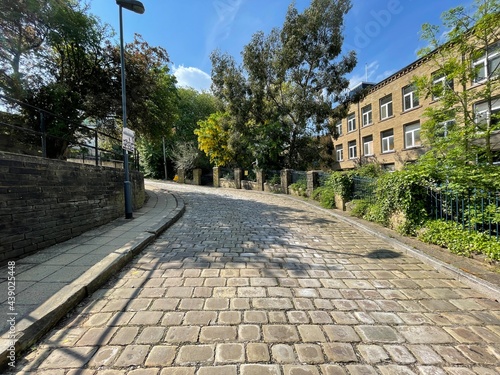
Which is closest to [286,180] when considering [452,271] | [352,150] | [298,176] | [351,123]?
[298,176]

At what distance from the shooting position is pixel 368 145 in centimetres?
2308

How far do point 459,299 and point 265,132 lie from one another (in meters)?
→ 14.6

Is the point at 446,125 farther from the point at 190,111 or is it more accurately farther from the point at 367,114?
the point at 190,111

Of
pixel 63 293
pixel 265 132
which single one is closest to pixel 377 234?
pixel 63 293

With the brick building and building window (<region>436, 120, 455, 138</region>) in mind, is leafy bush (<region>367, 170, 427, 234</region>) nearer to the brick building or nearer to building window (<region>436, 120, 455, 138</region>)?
building window (<region>436, 120, 455, 138</region>)

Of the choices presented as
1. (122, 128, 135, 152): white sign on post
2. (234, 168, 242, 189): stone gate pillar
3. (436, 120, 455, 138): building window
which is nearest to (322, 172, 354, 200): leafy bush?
(436, 120, 455, 138): building window

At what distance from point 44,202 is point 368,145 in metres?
24.3

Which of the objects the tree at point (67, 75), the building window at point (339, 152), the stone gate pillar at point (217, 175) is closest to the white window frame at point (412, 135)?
the building window at point (339, 152)

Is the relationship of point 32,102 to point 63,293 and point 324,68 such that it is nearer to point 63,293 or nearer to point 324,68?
point 63,293

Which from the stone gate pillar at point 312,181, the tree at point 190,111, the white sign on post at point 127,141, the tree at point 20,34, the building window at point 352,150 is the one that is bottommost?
the stone gate pillar at point 312,181

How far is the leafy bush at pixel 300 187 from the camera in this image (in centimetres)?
1350

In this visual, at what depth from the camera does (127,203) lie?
752 centimetres

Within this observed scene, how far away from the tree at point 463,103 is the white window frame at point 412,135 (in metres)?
14.4

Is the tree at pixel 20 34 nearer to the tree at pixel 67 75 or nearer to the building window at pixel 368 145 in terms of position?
the tree at pixel 67 75
